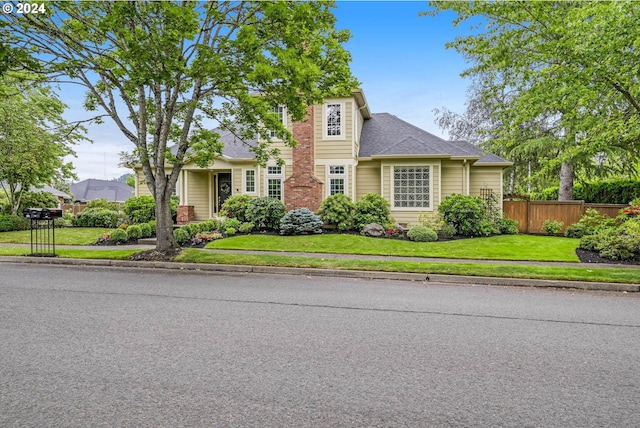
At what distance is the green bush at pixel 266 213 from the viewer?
16047 millimetres

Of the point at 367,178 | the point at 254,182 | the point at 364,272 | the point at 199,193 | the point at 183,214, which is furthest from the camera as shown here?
the point at 199,193

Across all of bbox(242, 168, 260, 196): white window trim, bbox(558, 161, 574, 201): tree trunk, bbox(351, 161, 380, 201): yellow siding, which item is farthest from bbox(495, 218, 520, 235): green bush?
bbox(242, 168, 260, 196): white window trim

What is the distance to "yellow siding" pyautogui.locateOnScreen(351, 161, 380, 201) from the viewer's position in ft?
60.6

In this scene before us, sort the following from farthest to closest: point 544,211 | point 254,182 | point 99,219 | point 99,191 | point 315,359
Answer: point 99,191 < point 254,182 < point 99,219 < point 544,211 < point 315,359

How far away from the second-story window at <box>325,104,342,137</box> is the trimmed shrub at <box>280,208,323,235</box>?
464cm

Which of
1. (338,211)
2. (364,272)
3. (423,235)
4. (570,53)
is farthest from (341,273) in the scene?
(570,53)

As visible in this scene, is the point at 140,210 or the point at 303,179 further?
the point at 140,210

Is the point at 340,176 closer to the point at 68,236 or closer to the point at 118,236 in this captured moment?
the point at 118,236

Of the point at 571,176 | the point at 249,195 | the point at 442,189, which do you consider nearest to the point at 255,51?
the point at 249,195

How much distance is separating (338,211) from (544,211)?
378 inches

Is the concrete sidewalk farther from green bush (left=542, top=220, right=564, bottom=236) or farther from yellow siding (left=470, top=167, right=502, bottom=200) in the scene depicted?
yellow siding (left=470, top=167, right=502, bottom=200)

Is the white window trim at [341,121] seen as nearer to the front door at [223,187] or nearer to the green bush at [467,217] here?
the green bush at [467,217]

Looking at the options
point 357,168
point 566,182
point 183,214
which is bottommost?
point 183,214

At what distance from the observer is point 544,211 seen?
16.9 meters
